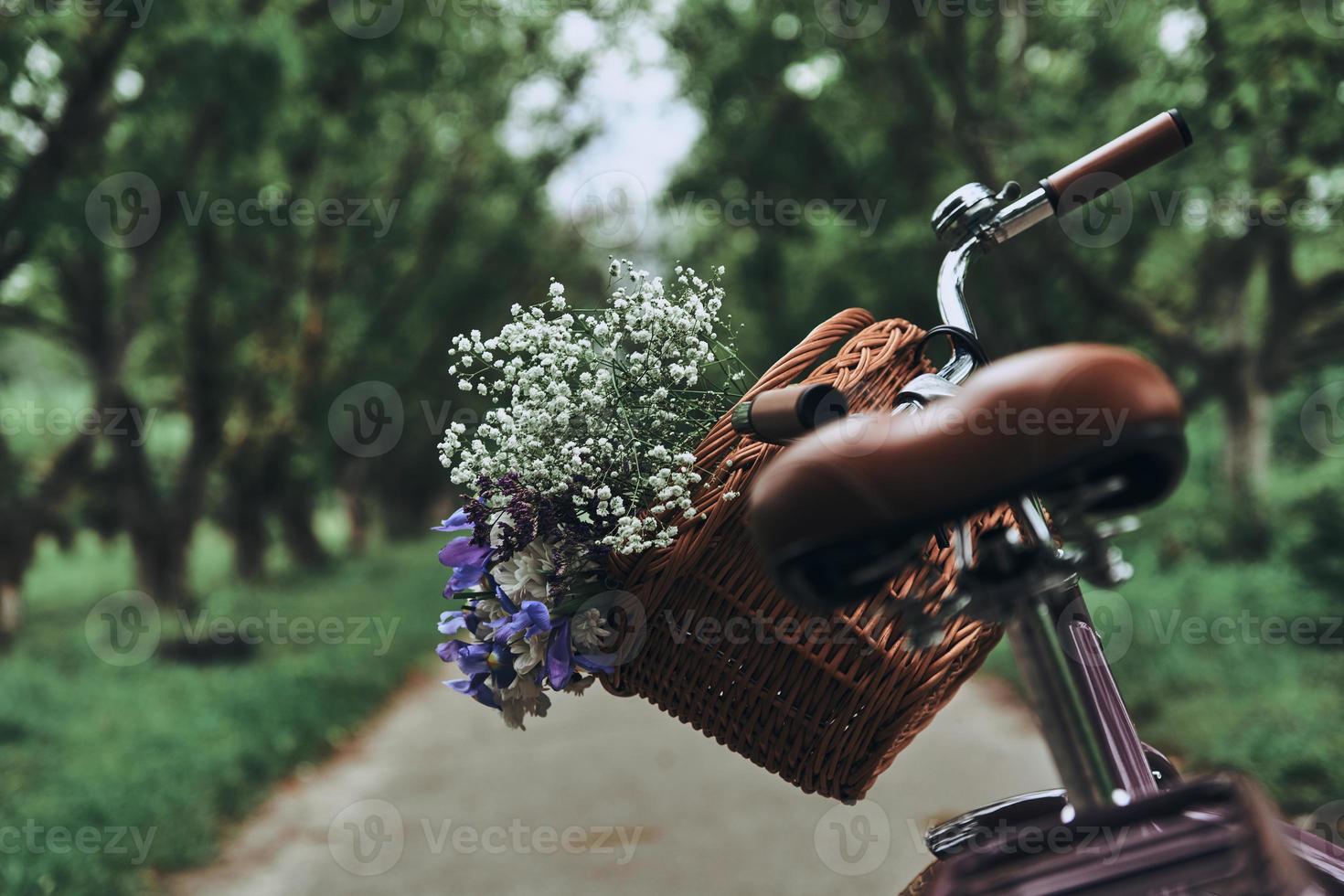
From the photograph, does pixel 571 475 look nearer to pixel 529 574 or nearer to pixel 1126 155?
pixel 529 574

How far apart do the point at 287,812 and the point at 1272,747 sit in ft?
16.2

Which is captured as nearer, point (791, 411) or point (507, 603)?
point (791, 411)

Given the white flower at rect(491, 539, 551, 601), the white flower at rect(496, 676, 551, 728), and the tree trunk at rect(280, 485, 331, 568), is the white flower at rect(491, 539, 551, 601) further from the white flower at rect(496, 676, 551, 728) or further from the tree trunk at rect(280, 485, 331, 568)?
the tree trunk at rect(280, 485, 331, 568)

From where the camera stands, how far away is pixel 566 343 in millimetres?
1419

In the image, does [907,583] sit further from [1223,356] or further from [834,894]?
[1223,356]

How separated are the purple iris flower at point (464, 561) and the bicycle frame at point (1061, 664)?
0.58m

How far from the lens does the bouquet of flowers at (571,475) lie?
1.33 meters

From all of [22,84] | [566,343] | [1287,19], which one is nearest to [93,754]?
[22,84]

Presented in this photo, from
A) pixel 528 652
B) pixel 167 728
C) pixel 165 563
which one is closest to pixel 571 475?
pixel 528 652

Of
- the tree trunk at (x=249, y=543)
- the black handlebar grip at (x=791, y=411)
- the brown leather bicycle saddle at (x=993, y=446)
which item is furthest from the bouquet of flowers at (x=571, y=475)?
the tree trunk at (x=249, y=543)

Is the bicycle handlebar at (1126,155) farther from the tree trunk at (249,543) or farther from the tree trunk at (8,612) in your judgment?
the tree trunk at (249,543)

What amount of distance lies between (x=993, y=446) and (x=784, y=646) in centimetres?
50

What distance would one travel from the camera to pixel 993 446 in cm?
86

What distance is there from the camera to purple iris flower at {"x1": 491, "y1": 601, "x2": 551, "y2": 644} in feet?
4.27
